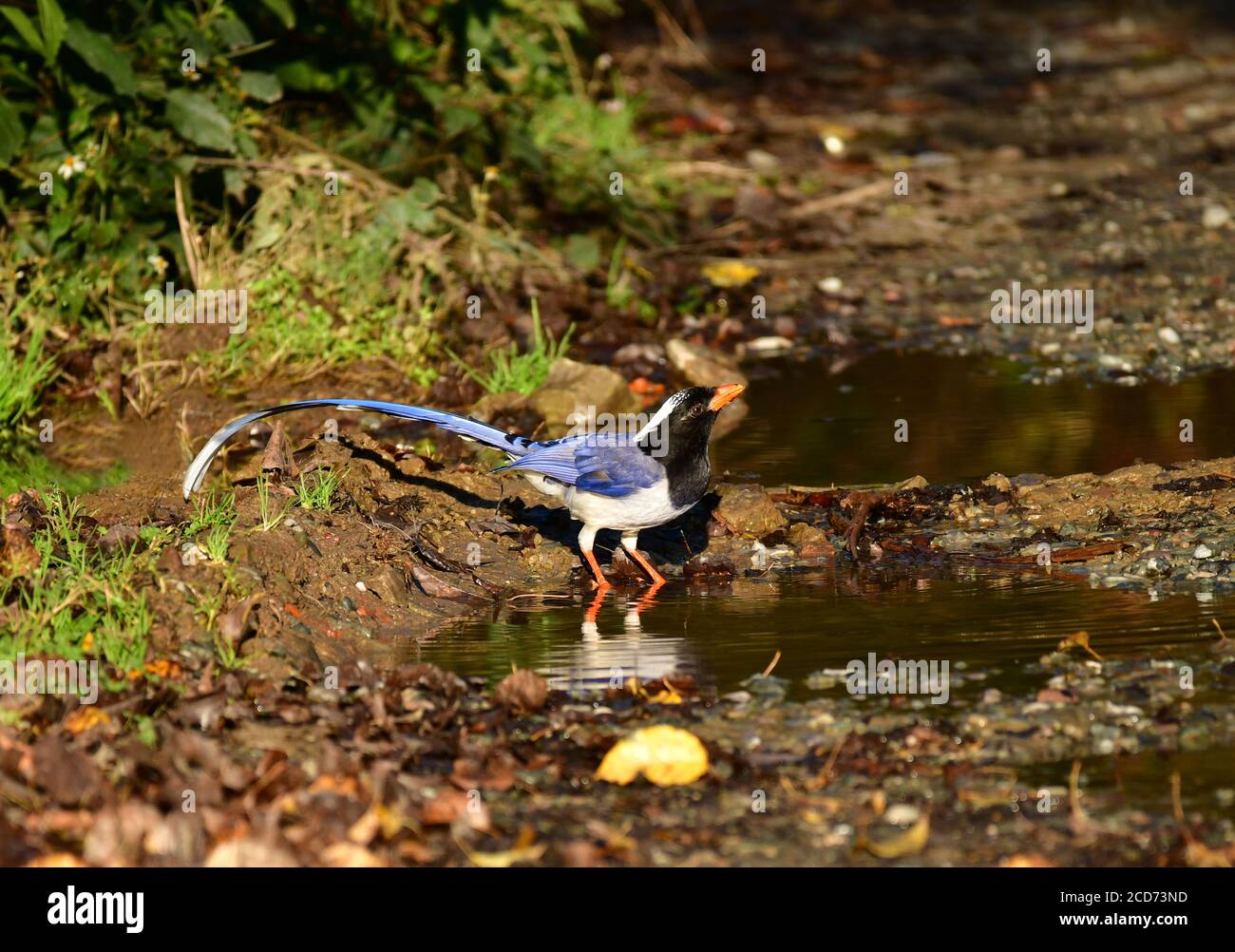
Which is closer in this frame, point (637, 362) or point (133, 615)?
point (133, 615)

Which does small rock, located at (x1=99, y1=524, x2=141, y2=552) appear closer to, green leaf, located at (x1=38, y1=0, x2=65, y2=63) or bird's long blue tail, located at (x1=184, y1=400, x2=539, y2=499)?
bird's long blue tail, located at (x1=184, y1=400, x2=539, y2=499)

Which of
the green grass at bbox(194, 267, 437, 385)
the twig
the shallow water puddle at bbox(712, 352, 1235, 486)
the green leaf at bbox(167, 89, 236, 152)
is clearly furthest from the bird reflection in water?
the twig

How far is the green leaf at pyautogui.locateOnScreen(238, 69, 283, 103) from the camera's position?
8.95m

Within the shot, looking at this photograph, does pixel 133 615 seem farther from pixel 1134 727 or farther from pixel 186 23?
pixel 186 23

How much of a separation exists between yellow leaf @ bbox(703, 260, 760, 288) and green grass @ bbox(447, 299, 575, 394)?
1903 millimetres

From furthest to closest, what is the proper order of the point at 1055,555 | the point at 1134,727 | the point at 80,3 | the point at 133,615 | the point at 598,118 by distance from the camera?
the point at 598,118 → the point at 80,3 → the point at 1055,555 → the point at 133,615 → the point at 1134,727

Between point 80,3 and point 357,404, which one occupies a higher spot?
point 80,3

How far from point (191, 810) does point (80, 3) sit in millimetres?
5517

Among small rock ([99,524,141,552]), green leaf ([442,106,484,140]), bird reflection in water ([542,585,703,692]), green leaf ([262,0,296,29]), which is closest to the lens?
bird reflection in water ([542,585,703,692])

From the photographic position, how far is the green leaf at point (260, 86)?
8945mm

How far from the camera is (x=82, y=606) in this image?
17.5ft

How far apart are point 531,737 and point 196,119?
513cm

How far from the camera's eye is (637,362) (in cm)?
945

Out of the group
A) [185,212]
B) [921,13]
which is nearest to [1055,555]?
[185,212]
